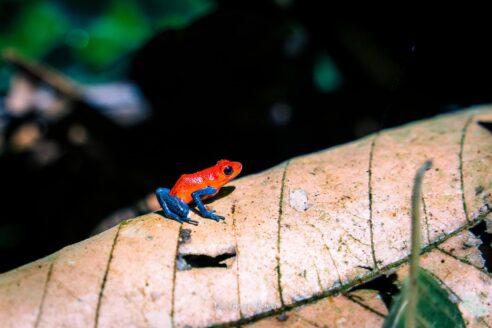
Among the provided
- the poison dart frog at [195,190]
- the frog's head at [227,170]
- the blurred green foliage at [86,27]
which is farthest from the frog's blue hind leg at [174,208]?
the blurred green foliage at [86,27]

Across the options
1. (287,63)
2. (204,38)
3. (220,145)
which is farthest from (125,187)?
(287,63)

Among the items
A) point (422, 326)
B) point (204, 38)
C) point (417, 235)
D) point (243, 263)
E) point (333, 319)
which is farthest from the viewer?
point (204, 38)

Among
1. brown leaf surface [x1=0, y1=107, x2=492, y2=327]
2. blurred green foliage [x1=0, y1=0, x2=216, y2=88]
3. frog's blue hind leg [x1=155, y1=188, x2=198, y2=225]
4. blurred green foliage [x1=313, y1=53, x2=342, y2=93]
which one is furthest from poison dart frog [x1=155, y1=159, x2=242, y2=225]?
blurred green foliage [x1=0, y1=0, x2=216, y2=88]

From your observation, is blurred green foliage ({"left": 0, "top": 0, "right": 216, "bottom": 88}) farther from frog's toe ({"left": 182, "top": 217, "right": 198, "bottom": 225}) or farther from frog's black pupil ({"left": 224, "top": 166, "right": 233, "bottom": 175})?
frog's toe ({"left": 182, "top": 217, "right": 198, "bottom": 225})

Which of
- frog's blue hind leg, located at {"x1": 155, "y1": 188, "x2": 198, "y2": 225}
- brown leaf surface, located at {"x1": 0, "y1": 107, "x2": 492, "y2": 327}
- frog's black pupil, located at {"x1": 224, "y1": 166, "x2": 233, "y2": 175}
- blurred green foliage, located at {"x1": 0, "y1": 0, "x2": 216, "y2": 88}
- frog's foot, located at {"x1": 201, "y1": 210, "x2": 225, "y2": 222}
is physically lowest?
brown leaf surface, located at {"x1": 0, "y1": 107, "x2": 492, "y2": 327}

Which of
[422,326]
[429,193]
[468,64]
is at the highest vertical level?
[468,64]

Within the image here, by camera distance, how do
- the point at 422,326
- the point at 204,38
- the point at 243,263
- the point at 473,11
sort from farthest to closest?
the point at 204,38 → the point at 473,11 → the point at 243,263 → the point at 422,326

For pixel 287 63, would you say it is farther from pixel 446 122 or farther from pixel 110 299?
pixel 110 299

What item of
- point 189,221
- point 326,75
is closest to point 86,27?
point 326,75
